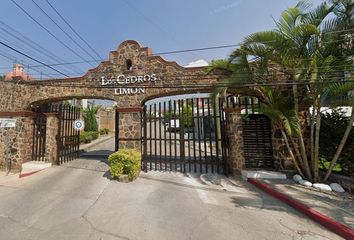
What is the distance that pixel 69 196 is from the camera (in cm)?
630

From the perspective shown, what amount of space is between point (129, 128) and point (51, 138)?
165 inches

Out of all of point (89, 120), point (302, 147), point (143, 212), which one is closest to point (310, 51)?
point (302, 147)

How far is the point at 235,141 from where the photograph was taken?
7984 mm

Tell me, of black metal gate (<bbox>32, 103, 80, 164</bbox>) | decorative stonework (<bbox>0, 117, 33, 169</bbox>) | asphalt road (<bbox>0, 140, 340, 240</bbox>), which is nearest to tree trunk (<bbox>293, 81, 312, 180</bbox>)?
asphalt road (<bbox>0, 140, 340, 240</bbox>)

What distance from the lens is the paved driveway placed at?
409 cm

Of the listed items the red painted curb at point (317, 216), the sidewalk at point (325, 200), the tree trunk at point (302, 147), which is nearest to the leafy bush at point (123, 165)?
the red painted curb at point (317, 216)

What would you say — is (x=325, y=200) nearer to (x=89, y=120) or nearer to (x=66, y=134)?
(x=66, y=134)

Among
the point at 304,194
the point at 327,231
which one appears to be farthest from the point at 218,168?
the point at 327,231

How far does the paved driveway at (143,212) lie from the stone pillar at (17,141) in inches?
107

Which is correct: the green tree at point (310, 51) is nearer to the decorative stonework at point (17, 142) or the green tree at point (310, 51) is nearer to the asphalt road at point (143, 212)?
the asphalt road at point (143, 212)

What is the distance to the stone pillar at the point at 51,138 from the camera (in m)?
9.99

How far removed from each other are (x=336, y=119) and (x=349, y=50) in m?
2.60

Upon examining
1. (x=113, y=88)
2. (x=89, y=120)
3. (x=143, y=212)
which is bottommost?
(x=143, y=212)

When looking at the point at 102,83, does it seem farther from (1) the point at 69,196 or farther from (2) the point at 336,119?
(2) the point at 336,119
